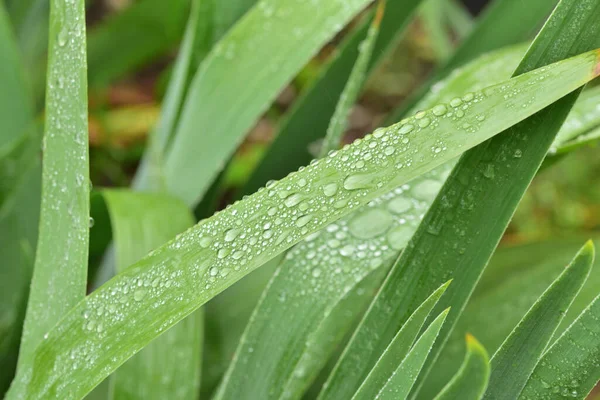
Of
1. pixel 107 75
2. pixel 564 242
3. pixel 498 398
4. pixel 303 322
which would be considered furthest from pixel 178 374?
pixel 107 75

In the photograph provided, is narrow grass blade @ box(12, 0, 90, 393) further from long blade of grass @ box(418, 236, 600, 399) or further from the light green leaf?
long blade of grass @ box(418, 236, 600, 399)

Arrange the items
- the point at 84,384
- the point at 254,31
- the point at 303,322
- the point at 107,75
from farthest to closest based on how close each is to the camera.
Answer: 1. the point at 107,75
2. the point at 254,31
3. the point at 303,322
4. the point at 84,384

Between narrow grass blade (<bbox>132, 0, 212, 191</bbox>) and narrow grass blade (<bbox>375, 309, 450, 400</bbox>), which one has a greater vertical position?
narrow grass blade (<bbox>132, 0, 212, 191</bbox>)

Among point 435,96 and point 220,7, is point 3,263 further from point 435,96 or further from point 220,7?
point 435,96

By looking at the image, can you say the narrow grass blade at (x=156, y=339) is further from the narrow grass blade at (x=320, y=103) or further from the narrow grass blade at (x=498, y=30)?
the narrow grass blade at (x=498, y=30)

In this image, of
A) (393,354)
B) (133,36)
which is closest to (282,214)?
(393,354)

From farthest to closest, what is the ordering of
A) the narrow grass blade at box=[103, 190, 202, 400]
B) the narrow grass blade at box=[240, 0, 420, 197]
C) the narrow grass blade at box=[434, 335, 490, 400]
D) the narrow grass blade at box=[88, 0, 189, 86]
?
the narrow grass blade at box=[88, 0, 189, 86] → the narrow grass blade at box=[240, 0, 420, 197] → the narrow grass blade at box=[103, 190, 202, 400] → the narrow grass blade at box=[434, 335, 490, 400]

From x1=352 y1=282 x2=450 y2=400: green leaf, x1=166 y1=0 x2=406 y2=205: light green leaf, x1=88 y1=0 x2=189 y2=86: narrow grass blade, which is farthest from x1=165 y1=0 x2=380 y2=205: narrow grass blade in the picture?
x1=88 y1=0 x2=189 y2=86: narrow grass blade
